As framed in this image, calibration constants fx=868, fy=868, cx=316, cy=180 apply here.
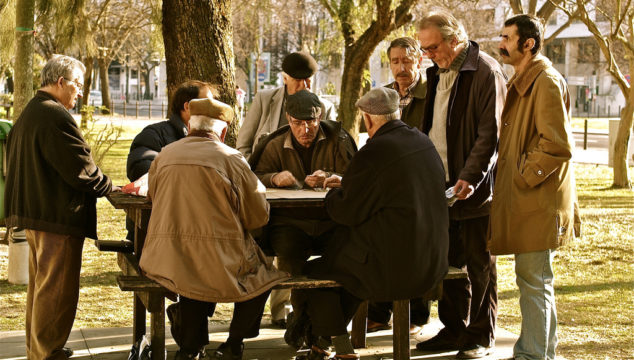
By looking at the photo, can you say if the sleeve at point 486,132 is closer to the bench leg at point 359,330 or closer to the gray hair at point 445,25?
the gray hair at point 445,25

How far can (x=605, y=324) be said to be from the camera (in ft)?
22.3

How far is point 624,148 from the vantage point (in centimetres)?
1596

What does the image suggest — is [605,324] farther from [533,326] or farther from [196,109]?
[196,109]

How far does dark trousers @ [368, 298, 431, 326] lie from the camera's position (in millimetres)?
6043

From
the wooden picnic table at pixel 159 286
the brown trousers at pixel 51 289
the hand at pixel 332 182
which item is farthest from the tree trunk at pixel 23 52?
the hand at pixel 332 182

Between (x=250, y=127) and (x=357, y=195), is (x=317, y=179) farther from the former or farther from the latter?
(x=250, y=127)

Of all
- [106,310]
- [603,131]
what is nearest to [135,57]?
[603,131]

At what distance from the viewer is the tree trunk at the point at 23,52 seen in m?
9.49

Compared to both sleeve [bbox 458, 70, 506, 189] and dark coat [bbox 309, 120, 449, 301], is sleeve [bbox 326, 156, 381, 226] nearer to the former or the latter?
dark coat [bbox 309, 120, 449, 301]

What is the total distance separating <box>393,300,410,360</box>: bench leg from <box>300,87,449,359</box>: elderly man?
31cm

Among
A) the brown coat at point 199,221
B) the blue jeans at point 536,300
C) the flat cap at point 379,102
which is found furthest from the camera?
the blue jeans at point 536,300

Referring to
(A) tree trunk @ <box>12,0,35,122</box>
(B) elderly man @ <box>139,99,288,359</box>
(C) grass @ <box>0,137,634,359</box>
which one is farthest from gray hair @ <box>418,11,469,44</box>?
(A) tree trunk @ <box>12,0,35,122</box>

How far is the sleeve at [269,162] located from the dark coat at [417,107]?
1.00m

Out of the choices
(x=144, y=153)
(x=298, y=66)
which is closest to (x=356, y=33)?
(x=298, y=66)
